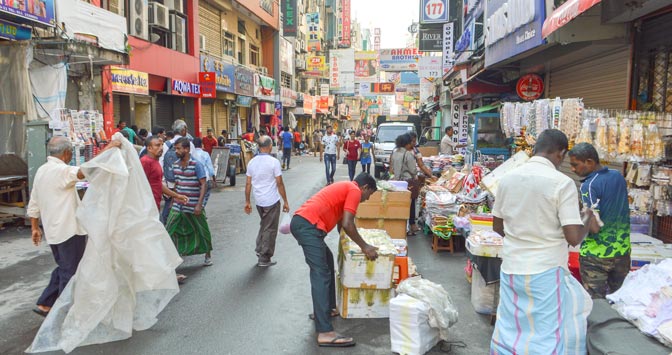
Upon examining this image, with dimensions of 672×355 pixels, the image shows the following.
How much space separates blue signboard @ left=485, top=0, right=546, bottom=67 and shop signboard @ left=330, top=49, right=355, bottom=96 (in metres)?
31.2

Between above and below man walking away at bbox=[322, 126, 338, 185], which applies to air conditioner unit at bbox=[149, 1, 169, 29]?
above

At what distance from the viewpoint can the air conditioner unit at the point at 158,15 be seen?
17.6 m

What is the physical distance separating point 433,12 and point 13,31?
1706 centimetres

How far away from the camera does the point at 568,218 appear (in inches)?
125

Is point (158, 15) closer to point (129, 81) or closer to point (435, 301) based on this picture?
point (129, 81)

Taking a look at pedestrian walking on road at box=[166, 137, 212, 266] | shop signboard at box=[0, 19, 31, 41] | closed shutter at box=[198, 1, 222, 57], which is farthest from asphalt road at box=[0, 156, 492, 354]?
closed shutter at box=[198, 1, 222, 57]

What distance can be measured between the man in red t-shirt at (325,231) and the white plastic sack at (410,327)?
17.2 inches

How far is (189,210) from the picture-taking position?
679cm

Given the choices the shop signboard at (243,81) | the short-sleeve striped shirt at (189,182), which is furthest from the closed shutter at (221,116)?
the short-sleeve striped shirt at (189,182)

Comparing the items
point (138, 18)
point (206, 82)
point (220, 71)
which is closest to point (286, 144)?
point (206, 82)

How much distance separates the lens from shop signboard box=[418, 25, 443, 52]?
81.9 ft

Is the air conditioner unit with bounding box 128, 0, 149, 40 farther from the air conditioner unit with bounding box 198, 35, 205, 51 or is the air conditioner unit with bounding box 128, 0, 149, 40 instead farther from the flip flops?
the flip flops

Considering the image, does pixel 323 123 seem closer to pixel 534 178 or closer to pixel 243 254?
pixel 243 254

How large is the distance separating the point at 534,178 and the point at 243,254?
5268 mm
